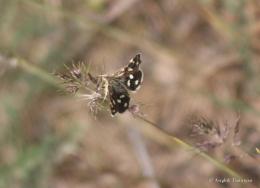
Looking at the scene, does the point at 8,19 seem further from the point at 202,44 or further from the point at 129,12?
the point at 202,44

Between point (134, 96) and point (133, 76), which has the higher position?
point (134, 96)

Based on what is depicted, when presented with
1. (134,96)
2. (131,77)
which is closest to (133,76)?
(131,77)

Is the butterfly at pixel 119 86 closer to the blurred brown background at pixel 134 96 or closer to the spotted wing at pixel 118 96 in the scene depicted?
the spotted wing at pixel 118 96

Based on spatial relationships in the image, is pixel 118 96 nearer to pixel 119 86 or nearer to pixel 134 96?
pixel 119 86

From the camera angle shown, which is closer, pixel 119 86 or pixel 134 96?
pixel 119 86

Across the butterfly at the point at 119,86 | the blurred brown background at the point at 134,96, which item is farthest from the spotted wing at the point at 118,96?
the blurred brown background at the point at 134,96

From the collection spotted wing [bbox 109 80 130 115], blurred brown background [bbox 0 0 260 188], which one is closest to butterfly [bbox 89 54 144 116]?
spotted wing [bbox 109 80 130 115]

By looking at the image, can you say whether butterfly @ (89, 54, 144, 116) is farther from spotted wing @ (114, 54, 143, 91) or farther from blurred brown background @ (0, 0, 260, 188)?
blurred brown background @ (0, 0, 260, 188)

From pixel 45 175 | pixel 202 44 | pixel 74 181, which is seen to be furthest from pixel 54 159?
pixel 202 44
